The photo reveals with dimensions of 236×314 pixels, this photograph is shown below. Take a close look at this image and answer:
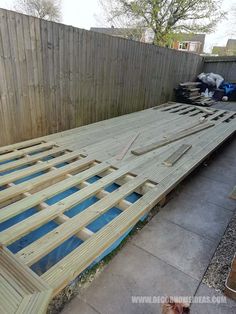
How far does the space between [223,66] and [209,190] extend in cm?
695

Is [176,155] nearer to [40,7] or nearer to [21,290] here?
[21,290]

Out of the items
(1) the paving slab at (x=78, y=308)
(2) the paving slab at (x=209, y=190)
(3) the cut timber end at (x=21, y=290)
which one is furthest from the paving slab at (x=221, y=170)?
(3) the cut timber end at (x=21, y=290)

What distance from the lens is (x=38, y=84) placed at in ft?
9.53

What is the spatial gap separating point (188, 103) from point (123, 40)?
2999 millimetres

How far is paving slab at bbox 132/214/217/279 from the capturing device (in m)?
1.58

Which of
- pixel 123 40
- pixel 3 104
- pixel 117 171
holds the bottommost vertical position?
pixel 117 171

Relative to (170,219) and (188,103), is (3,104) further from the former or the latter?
(188,103)

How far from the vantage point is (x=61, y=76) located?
3.16m

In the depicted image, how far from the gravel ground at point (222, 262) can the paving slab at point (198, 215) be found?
6 centimetres

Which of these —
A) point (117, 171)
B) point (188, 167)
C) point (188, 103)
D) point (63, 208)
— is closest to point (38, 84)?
point (117, 171)

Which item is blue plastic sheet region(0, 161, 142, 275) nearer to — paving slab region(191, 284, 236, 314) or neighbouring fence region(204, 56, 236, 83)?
paving slab region(191, 284, 236, 314)

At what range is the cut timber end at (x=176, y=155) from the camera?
2.53 metres

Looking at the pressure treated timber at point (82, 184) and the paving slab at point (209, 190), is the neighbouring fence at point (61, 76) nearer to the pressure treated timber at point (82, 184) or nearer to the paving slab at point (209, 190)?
the pressure treated timber at point (82, 184)

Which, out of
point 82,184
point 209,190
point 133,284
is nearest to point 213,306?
point 133,284
